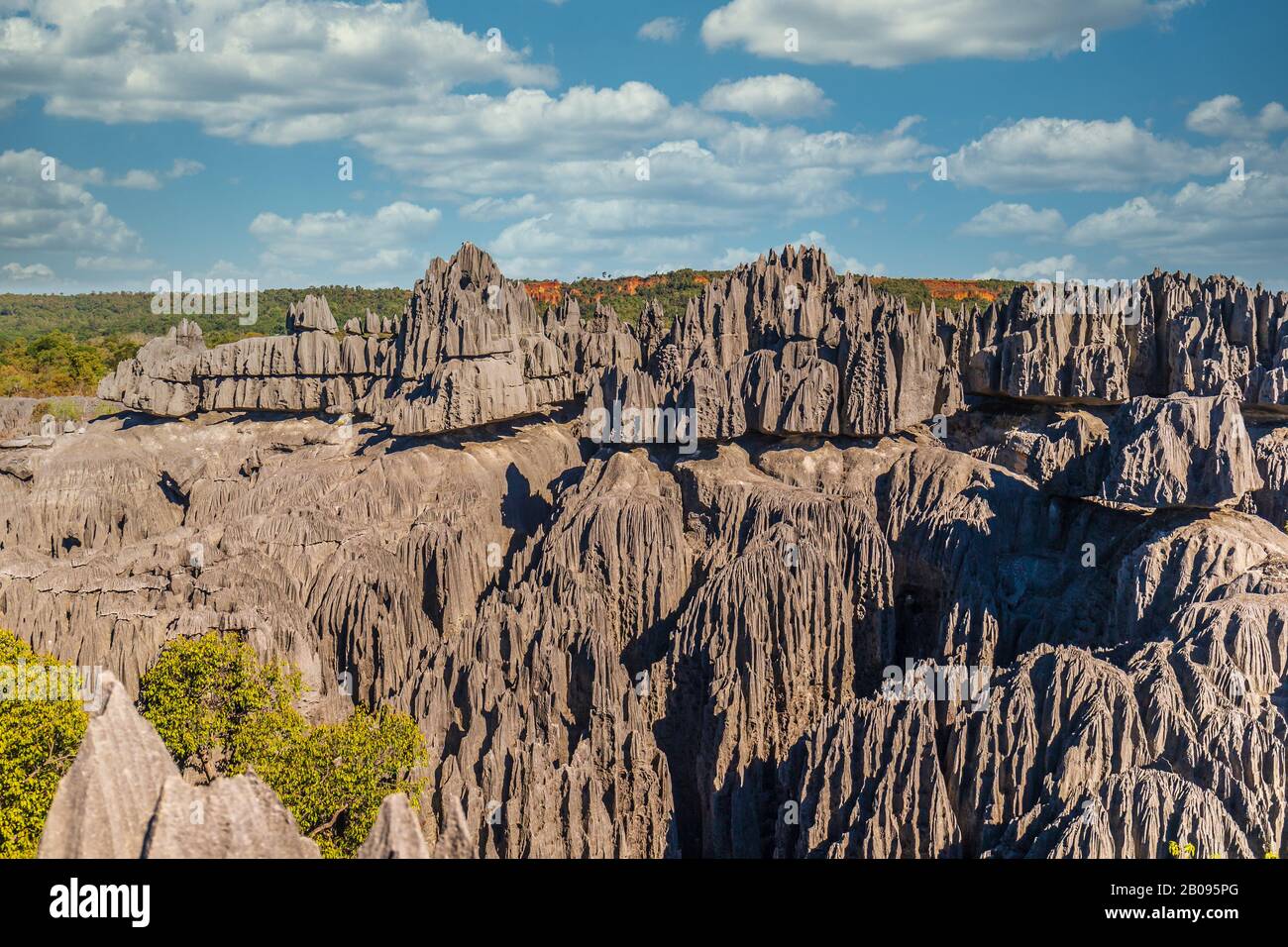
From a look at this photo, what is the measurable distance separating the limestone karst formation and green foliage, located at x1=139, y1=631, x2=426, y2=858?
7.02 ft

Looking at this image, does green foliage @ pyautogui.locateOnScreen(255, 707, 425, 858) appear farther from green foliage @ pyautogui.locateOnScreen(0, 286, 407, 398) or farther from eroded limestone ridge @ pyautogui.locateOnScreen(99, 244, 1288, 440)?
green foliage @ pyautogui.locateOnScreen(0, 286, 407, 398)

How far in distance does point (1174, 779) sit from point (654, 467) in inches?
858

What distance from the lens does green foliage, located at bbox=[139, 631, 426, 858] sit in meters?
23.1

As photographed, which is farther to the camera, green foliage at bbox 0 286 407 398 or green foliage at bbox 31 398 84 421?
green foliage at bbox 0 286 407 398

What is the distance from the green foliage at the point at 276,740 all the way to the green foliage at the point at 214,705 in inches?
0.9

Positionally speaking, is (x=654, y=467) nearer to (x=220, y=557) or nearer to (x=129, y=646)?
(x=220, y=557)

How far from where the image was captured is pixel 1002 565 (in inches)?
1160

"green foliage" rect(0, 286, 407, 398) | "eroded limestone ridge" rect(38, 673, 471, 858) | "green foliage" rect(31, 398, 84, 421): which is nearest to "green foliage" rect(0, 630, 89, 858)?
"eroded limestone ridge" rect(38, 673, 471, 858)

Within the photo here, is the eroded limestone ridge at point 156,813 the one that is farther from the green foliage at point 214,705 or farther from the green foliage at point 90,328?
the green foliage at point 90,328

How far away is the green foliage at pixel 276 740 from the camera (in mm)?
23109

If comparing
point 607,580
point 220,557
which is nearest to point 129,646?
point 220,557

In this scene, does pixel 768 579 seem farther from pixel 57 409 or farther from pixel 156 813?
pixel 57 409

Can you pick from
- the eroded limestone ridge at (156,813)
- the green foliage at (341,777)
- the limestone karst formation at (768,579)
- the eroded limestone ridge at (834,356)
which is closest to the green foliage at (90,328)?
the limestone karst formation at (768,579)
